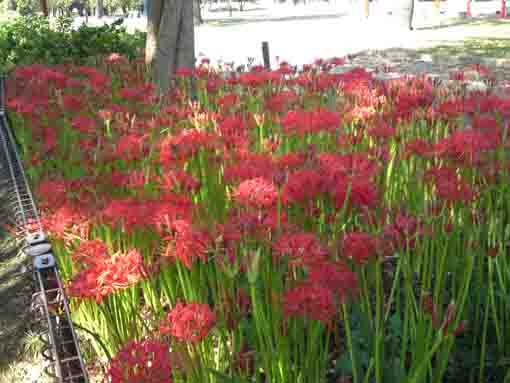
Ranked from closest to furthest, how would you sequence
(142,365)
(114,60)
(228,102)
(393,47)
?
1. (142,365)
2. (228,102)
3. (114,60)
4. (393,47)

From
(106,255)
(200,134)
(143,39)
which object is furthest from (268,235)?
(143,39)

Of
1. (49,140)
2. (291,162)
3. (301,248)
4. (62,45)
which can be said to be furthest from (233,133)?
(62,45)

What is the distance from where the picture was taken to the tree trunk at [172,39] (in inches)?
230

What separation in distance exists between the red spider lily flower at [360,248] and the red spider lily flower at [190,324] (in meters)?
0.37

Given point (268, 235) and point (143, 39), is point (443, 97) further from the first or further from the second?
point (143, 39)

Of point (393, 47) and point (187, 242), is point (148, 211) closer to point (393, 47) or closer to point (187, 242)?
point (187, 242)

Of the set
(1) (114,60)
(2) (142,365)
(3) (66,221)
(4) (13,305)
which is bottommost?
(4) (13,305)

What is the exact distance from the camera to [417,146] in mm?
2012

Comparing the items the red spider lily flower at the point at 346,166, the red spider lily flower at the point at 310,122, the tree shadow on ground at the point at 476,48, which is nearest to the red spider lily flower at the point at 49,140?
the red spider lily flower at the point at 310,122

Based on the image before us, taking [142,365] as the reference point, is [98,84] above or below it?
above

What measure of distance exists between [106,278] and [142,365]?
0.28 m

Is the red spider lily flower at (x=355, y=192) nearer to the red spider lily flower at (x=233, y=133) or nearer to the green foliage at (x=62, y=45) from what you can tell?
the red spider lily flower at (x=233, y=133)

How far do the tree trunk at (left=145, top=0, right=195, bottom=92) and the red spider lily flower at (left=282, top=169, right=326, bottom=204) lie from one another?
4461 millimetres

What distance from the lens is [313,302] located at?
4.02 ft
